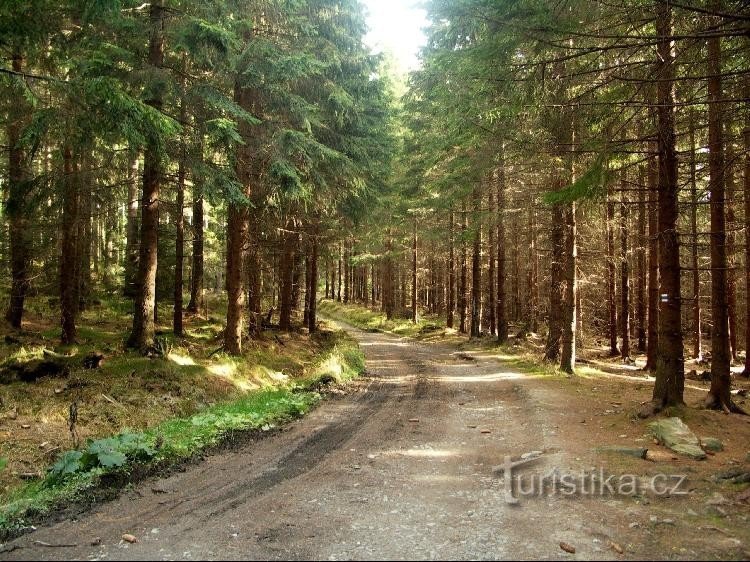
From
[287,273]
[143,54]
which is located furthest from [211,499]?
[287,273]

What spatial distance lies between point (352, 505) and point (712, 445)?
5817mm

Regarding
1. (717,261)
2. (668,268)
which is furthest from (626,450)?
(717,261)

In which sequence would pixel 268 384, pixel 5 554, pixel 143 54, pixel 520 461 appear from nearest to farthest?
1. pixel 5 554
2. pixel 520 461
3. pixel 143 54
4. pixel 268 384

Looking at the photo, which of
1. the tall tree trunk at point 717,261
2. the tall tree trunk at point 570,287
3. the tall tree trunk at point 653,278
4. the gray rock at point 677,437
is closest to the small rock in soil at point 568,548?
the gray rock at point 677,437

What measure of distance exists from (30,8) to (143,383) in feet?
24.3

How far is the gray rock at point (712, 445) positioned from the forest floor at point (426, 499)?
0.13 meters

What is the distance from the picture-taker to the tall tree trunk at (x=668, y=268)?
9.18m

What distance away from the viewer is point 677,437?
7551mm

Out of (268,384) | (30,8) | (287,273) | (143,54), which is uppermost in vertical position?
(143,54)

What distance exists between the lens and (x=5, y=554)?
173 inches

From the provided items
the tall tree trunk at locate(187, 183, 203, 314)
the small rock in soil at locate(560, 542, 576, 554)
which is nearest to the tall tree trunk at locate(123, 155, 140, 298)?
the tall tree trunk at locate(187, 183, 203, 314)

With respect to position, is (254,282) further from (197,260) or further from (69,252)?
(69,252)

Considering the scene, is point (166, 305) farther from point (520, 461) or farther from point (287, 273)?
point (520, 461)

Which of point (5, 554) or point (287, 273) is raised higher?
point (287, 273)
